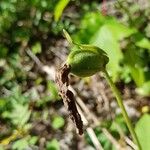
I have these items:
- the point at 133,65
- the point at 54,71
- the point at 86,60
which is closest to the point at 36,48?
the point at 54,71

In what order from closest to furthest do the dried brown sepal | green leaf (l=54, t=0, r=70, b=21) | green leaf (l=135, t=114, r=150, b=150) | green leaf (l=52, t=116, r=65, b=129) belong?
the dried brown sepal, green leaf (l=135, t=114, r=150, b=150), green leaf (l=54, t=0, r=70, b=21), green leaf (l=52, t=116, r=65, b=129)

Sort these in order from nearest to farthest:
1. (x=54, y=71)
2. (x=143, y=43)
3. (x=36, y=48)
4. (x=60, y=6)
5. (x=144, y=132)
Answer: (x=144, y=132), (x=60, y=6), (x=143, y=43), (x=54, y=71), (x=36, y=48)

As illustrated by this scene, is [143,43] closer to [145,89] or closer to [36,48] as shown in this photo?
[145,89]

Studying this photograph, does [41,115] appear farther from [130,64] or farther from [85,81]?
[130,64]

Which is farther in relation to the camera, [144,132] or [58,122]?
[58,122]

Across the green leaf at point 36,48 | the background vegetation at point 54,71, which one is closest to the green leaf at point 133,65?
the background vegetation at point 54,71

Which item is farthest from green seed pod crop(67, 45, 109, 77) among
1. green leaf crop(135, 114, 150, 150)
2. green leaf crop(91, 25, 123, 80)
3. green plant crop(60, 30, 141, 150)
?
green leaf crop(91, 25, 123, 80)

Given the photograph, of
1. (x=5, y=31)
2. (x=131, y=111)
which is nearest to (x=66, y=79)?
(x=131, y=111)

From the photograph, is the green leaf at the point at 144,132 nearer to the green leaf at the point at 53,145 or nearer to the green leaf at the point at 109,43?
the green leaf at the point at 109,43

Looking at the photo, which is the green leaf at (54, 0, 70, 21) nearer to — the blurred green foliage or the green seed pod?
the blurred green foliage
